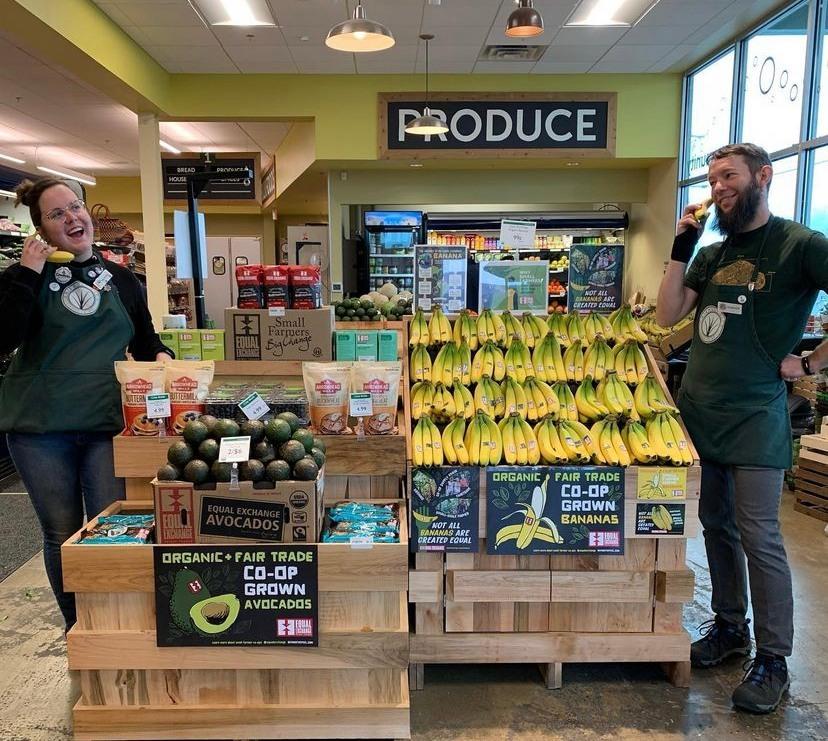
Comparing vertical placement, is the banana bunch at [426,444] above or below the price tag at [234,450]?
below

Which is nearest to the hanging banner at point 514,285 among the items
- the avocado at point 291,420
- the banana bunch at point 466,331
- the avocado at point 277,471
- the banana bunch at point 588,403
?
the banana bunch at point 466,331

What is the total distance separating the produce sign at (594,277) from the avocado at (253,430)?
1.92 m

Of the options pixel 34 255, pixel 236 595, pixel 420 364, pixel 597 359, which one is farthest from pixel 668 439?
pixel 34 255

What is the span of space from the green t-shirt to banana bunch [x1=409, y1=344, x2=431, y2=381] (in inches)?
46.7

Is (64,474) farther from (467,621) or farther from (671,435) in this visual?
(671,435)

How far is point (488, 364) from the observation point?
111 inches

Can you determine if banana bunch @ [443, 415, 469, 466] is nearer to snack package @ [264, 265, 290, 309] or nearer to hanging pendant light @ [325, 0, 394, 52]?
snack package @ [264, 265, 290, 309]

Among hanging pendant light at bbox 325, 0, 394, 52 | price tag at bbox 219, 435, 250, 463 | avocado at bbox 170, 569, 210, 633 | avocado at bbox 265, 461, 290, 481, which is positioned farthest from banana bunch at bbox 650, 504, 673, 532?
hanging pendant light at bbox 325, 0, 394, 52

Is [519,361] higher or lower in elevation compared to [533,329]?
lower

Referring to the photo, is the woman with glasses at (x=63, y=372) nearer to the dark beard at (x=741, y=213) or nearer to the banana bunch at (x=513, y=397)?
the banana bunch at (x=513, y=397)

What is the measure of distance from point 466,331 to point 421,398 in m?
0.41

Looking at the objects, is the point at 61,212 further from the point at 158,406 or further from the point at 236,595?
the point at 236,595

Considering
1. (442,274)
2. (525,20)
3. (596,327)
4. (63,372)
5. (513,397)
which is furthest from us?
(442,274)

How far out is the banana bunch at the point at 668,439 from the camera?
8.04ft
